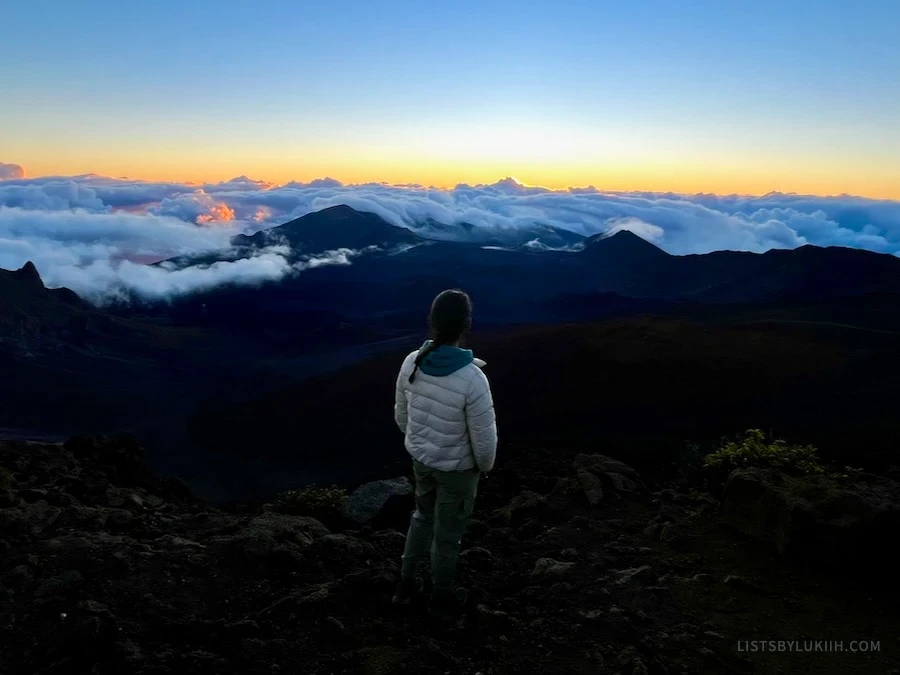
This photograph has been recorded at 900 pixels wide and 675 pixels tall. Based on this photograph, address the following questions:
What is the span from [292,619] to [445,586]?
995 millimetres

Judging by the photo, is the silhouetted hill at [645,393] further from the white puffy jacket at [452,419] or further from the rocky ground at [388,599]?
the white puffy jacket at [452,419]

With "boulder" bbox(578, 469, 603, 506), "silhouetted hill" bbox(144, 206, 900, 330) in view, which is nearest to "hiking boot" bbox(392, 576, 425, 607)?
"boulder" bbox(578, 469, 603, 506)

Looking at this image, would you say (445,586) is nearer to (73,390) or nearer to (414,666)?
(414,666)

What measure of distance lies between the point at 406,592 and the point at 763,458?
14.6 ft

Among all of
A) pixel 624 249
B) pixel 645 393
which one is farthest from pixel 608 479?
pixel 624 249

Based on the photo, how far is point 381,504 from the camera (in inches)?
321

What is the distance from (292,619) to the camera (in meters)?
4.08

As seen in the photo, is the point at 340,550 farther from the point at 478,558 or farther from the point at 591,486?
the point at 591,486

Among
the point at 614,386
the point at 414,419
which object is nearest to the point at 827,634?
the point at 414,419

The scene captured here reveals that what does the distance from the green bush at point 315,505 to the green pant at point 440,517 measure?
10.1 ft

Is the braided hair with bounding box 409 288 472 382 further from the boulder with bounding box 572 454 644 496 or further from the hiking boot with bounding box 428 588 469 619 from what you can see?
the boulder with bounding box 572 454 644 496

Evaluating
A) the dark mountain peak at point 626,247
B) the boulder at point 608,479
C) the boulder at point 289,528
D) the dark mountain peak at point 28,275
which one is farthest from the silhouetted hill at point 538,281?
the boulder at point 289,528

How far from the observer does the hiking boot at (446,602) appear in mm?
4145

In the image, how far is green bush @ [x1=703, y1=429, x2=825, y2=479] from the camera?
655cm
